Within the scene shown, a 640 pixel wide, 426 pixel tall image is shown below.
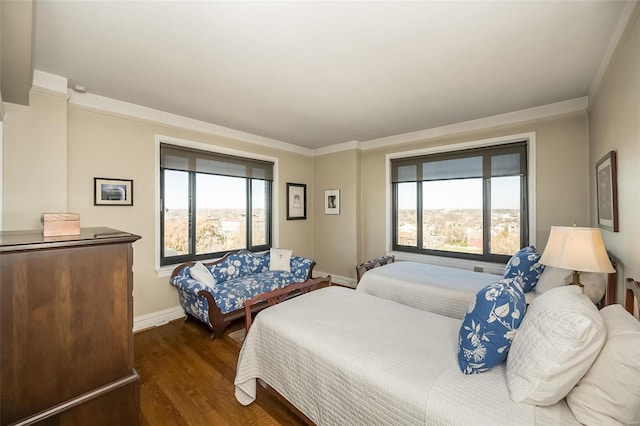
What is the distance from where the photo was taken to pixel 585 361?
0.98 m

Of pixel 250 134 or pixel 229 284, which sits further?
pixel 250 134

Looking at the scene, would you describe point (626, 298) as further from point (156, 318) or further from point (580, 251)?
point (156, 318)

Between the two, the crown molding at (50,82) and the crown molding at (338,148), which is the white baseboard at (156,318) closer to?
the crown molding at (50,82)

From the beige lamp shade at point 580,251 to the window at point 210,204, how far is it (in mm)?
3800

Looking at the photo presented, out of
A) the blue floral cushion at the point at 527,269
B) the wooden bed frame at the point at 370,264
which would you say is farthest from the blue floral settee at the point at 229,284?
the blue floral cushion at the point at 527,269

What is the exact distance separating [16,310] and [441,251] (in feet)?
14.2

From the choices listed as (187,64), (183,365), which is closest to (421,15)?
(187,64)

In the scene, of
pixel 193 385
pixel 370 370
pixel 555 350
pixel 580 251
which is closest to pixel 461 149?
pixel 580 251

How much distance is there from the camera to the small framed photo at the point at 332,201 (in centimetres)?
494

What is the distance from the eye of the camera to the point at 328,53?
2.06m

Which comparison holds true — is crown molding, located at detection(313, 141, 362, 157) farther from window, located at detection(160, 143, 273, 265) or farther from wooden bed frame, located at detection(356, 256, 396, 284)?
wooden bed frame, located at detection(356, 256, 396, 284)

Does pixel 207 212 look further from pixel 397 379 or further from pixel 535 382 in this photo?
pixel 535 382

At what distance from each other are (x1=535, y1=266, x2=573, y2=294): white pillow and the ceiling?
1.71 metres

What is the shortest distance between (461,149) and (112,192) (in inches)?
177
